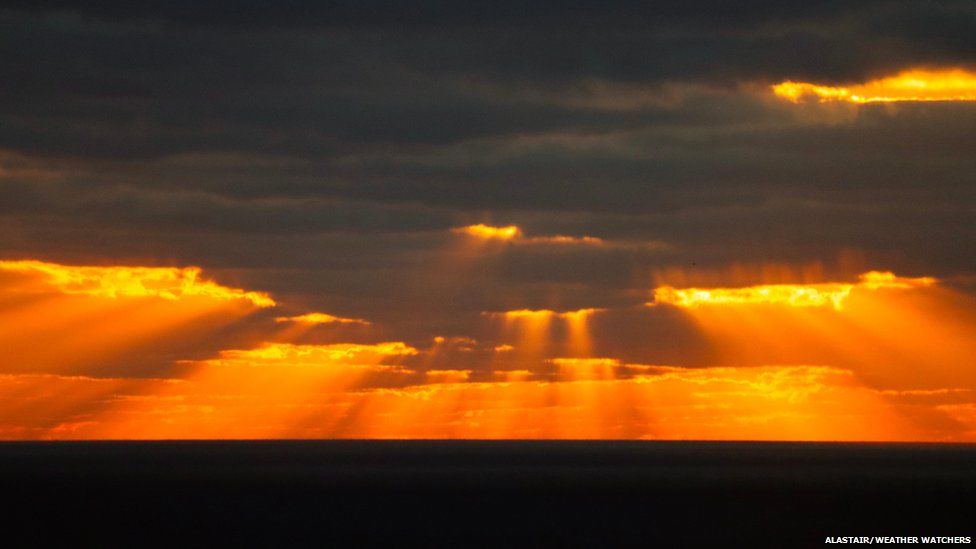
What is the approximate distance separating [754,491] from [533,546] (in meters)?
88.8

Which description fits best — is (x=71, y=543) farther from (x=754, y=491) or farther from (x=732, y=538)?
(x=754, y=491)

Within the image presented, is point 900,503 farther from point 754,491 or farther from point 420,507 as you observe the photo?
point 420,507

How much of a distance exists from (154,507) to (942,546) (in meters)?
82.7

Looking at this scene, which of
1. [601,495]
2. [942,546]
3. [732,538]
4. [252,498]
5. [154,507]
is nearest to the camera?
[942,546]

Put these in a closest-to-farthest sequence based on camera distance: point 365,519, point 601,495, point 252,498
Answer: point 365,519, point 252,498, point 601,495

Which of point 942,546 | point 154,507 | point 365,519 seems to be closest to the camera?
point 942,546

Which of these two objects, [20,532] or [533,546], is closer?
[533,546]

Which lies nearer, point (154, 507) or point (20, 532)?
point (20, 532)

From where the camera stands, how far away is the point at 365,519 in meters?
140

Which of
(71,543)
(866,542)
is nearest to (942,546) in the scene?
(866,542)

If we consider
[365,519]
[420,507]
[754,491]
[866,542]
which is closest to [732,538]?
[866,542]

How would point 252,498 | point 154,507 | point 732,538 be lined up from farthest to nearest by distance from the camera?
point 252,498
point 154,507
point 732,538

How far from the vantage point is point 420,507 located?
159750 mm

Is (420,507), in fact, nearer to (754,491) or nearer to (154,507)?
(154,507)
